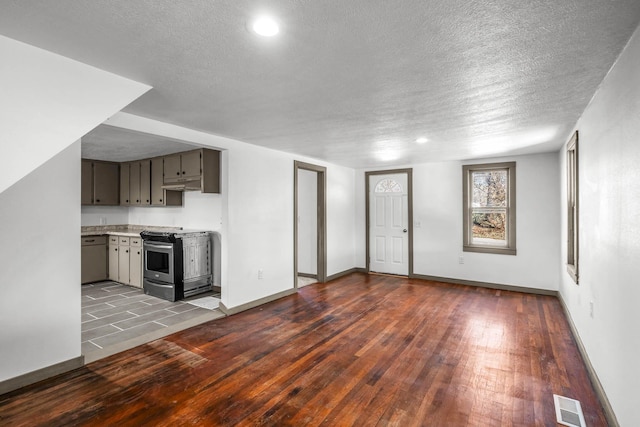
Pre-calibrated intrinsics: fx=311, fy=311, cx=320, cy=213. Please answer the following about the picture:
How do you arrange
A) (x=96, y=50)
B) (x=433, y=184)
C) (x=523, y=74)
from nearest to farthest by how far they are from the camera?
(x=96, y=50) < (x=523, y=74) < (x=433, y=184)

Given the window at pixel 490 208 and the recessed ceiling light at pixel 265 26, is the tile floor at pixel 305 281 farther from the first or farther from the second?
the recessed ceiling light at pixel 265 26

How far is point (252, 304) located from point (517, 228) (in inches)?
175

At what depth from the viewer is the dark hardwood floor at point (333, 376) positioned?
2090 mm

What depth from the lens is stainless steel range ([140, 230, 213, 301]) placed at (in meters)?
4.70

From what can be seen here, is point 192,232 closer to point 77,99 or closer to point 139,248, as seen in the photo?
point 139,248

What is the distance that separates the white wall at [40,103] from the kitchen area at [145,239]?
1.42 meters

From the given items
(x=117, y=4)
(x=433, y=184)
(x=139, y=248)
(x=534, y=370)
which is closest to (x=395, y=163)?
(x=433, y=184)

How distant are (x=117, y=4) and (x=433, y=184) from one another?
5561 millimetres

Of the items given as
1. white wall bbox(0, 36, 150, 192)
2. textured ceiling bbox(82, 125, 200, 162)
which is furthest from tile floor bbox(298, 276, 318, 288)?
white wall bbox(0, 36, 150, 192)

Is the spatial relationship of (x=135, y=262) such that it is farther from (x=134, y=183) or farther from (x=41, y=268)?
(x=41, y=268)

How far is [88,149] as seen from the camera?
4.89 metres

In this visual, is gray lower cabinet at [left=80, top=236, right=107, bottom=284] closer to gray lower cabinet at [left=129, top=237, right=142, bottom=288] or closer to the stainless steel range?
gray lower cabinet at [left=129, top=237, right=142, bottom=288]

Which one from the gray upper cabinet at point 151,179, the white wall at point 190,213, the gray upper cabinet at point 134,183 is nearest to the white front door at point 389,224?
the white wall at point 190,213

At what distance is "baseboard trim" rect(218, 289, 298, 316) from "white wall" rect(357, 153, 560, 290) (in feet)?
9.04
